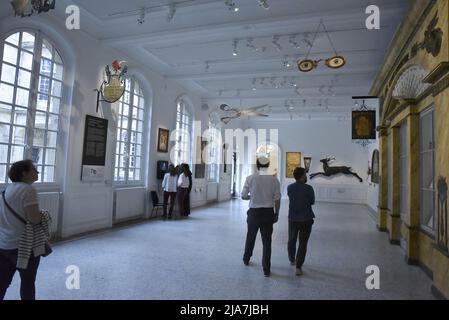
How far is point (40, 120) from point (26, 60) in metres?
1.05

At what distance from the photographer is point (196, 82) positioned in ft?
35.1

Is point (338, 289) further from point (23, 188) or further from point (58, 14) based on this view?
point (58, 14)

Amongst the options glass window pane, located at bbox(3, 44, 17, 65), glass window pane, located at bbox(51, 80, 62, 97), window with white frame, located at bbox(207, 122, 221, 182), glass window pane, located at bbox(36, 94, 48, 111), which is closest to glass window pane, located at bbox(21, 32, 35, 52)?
glass window pane, located at bbox(3, 44, 17, 65)

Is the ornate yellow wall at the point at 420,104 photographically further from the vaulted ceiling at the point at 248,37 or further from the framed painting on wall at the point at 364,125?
the framed painting on wall at the point at 364,125

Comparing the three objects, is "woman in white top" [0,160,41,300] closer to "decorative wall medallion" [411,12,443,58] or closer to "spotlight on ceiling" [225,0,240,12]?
"spotlight on ceiling" [225,0,240,12]

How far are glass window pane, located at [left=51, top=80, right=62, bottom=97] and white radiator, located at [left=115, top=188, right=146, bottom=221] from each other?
2.56 meters

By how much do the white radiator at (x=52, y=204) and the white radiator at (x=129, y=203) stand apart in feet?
5.70

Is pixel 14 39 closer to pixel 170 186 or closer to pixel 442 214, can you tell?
pixel 170 186

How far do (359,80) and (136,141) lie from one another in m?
6.54

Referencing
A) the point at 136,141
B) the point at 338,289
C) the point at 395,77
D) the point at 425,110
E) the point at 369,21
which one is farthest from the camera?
the point at 136,141

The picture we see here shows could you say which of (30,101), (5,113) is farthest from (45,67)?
(5,113)

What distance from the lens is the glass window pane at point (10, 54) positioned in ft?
17.4

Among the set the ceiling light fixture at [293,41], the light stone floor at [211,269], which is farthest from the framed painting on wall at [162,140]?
the ceiling light fixture at [293,41]

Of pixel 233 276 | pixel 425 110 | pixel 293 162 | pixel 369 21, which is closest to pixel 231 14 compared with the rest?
pixel 369 21
